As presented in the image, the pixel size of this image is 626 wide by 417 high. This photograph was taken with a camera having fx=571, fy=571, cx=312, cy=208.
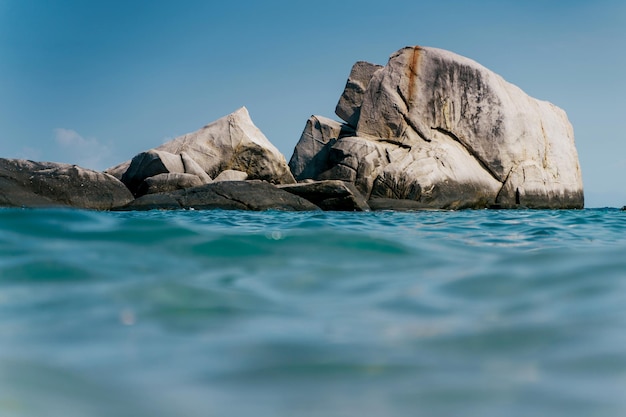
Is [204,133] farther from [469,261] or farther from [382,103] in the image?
[469,261]

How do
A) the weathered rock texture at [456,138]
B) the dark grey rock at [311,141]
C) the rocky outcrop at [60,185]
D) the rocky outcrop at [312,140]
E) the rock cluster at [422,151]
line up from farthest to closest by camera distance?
the dark grey rock at [311,141] < the rocky outcrop at [312,140] < the weathered rock texture at [456,138] < the rock cluster at [422,151] < the rocky outcrop at [60,185]

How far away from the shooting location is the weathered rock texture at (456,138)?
1717 cm

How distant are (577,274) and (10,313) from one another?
98.0 inches

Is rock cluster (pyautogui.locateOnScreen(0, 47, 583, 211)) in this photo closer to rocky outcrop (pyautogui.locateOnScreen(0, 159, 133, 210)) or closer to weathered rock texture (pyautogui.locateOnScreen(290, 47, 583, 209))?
weathered rock texture (pyautogui.locateOnScreen(290, 47, 583, 209))

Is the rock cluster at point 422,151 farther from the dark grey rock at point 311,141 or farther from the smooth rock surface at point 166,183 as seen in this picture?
the dark grey rock at point 311,141

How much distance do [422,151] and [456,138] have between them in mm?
1826

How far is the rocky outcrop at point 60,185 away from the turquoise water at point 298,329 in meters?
9.34

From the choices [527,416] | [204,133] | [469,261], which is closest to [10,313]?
[527,416]

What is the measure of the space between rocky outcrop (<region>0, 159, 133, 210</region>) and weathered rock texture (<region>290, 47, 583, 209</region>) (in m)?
6.92

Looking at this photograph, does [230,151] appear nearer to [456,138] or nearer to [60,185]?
[60,185]

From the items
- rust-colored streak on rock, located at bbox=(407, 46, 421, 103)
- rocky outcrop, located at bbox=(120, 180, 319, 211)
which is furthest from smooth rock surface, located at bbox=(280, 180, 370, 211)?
rust-colored streak on rock, located at bbox=(407, 46, 421, 103)

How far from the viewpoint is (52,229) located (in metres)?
3.46

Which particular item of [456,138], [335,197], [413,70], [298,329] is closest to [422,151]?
[456,138]

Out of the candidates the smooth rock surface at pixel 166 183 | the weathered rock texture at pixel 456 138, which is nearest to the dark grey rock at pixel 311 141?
the weathered rock texture at pixel 456 138
